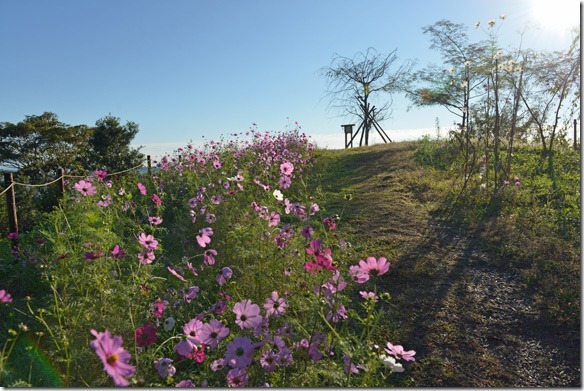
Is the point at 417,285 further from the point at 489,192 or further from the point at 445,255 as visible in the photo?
the point at 489,192

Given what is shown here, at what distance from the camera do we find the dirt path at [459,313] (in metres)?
2.11

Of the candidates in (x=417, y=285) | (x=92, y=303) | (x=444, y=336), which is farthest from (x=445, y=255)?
(x=92, y=303)

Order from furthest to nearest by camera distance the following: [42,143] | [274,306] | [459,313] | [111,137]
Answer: [42,143]
[111,137]
[459,313]
[274,306]

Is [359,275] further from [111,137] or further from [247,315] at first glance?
[111,137]

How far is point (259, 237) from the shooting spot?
9.68ft

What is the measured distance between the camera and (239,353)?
4.83ft

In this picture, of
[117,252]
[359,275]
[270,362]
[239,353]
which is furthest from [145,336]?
[359,275]

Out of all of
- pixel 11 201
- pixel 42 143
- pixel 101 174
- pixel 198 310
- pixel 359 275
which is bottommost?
pixel 198 310

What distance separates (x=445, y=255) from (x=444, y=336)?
1.28 meters

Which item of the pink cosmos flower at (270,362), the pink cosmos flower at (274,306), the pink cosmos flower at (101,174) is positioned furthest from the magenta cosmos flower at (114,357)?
the pink cosmos flower at (101,174)

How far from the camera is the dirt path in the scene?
6.93 ft

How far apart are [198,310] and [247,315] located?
105cm

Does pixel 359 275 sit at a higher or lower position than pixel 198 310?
higher

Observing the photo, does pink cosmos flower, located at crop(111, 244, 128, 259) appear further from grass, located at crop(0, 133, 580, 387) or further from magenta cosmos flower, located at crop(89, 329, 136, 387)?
magenta cosmos flower, located at crop(89, 329, 136, 387)
